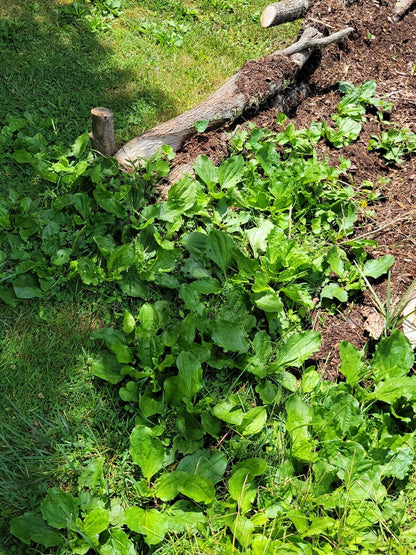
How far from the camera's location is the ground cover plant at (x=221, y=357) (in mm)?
2090

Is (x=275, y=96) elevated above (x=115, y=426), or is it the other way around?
(x=275, y=96)

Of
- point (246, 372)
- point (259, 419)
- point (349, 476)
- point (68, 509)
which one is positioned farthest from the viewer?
point (246, 372)

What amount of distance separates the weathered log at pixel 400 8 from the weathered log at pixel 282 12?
1.09 m

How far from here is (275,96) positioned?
4.14 meters

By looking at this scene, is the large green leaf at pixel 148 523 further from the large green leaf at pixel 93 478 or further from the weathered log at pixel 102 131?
the weathered log at pixel 102 131

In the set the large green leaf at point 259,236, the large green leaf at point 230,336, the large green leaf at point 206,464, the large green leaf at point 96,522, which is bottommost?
the large green leaf at point 206,464

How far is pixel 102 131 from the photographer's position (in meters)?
3.30

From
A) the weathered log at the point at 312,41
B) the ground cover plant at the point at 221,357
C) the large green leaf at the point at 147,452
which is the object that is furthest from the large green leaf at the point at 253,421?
the weathered log at the point at 312,41

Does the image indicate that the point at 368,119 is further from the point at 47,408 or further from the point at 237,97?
the point at 47,408

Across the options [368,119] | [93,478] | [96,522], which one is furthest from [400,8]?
[96,522]

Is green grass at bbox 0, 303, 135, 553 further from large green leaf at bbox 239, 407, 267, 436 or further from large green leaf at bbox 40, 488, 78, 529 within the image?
large green leaf at bbox 239, 407, 267, 436

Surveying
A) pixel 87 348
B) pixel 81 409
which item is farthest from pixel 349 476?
pixel 87 348

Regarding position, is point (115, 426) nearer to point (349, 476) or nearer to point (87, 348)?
point (87, 348)

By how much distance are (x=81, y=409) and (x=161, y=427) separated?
0.42 meters
